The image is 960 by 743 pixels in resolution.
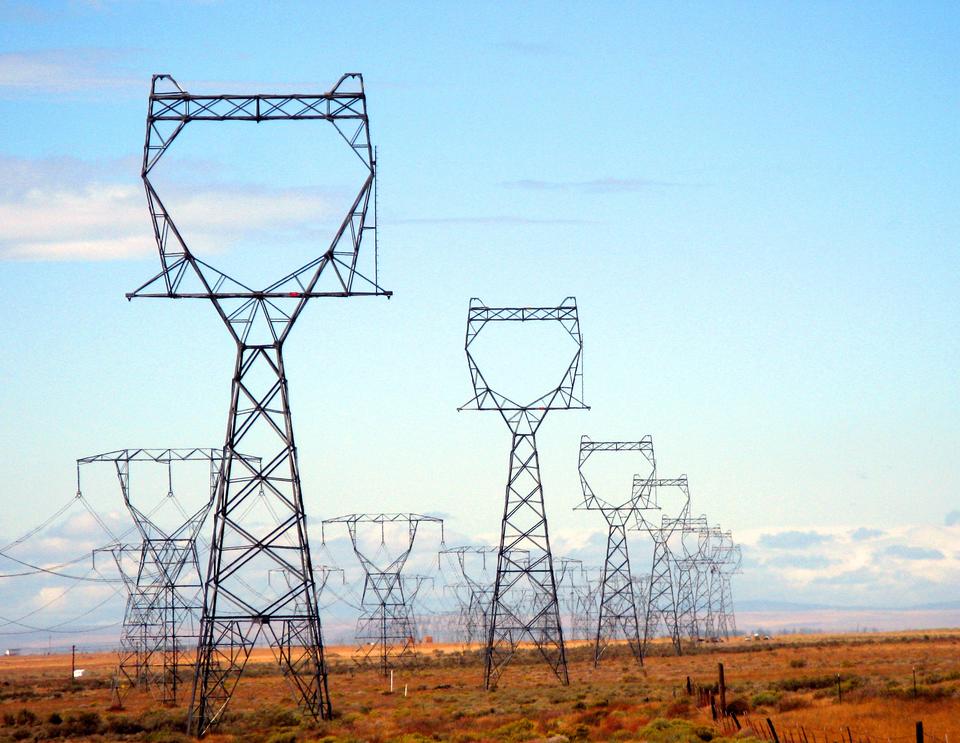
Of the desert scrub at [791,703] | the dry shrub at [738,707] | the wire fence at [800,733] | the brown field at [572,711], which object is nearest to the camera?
the wire fence at [800,733]

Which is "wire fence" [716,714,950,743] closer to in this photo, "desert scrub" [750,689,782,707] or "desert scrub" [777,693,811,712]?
"desert scrub" [777,693,811,712]

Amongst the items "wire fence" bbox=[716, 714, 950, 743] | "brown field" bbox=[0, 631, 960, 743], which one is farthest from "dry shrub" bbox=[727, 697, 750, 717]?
"wire fence" bbox=[716, 714, 950, 743]

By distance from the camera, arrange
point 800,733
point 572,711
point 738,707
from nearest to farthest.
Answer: point 800,733 → point 738,707 → point 572,711

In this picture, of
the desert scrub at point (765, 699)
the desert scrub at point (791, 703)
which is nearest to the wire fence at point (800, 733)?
the desert scrub at point (791, 703)

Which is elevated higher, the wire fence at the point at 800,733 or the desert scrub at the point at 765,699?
the desert scrub at the point at 765,699

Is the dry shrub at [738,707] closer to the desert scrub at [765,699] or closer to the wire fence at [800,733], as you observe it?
the wire fence at [800,733]

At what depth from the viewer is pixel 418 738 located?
46.1m

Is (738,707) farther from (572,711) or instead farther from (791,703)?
(572,711)

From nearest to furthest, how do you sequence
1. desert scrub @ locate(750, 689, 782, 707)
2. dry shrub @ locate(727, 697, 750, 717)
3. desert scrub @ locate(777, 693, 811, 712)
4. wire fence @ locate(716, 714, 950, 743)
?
wire fence @ locate(716, 714, 950, 743) → dry shrub @ locate(727, 697, 750, 717) → desert scrub @ locate(777, 693, 811, 712) → desert scrub @ locate(750, 689, 782, 707)

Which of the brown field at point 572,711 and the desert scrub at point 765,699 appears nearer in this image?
the brown field at point 572,711

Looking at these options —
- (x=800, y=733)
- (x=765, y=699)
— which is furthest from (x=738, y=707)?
(x=800, y=733)

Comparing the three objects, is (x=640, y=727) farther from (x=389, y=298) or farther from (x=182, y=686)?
(x=182, y=686)

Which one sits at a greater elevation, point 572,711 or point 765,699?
point 765,699

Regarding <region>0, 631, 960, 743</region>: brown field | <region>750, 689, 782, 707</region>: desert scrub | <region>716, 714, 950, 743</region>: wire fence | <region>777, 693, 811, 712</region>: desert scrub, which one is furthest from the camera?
<region>750, 689, 782, 707</region>: desert scrub
